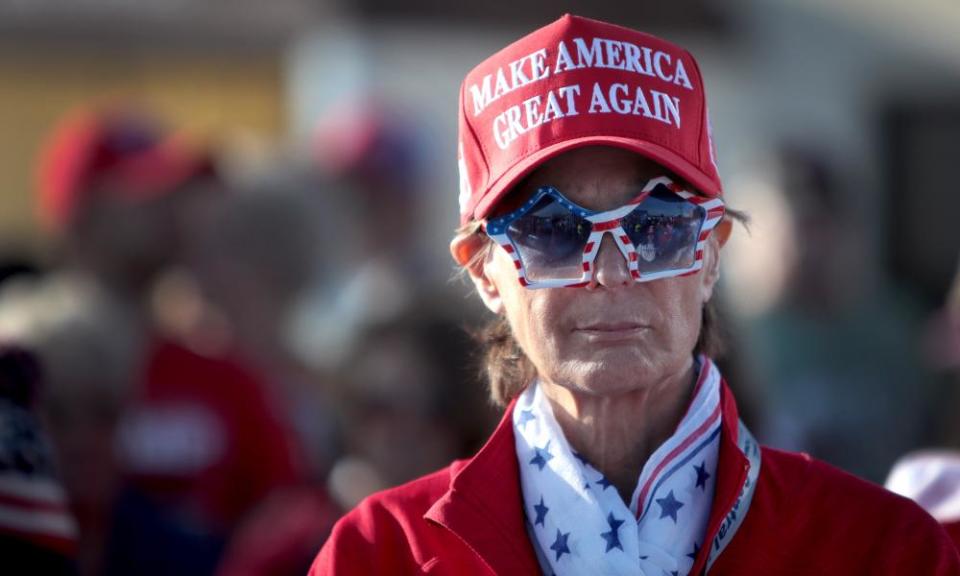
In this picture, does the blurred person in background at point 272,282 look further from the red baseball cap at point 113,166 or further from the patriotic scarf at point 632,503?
the patriotic scarf at point 632,503

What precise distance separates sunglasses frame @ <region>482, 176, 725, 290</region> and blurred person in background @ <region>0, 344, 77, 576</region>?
1102mm

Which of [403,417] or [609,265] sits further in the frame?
[403,417]

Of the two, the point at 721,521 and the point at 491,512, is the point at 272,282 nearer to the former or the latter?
the point at 491,512

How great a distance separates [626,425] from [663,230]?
13.8 inches

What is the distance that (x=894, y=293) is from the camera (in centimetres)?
689

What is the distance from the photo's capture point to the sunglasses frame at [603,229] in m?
2.54

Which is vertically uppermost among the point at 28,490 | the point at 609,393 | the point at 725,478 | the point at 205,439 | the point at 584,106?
the point at 584,106

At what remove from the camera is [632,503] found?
2578mm

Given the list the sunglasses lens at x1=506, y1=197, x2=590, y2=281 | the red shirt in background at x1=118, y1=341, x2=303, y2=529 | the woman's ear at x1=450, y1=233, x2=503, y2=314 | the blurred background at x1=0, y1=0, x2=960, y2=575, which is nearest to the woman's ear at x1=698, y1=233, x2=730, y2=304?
the sunglasses lens at x1=506, y1=197, x2=590, y2=281

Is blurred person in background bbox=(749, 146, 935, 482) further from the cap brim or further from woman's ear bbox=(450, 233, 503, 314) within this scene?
the cap brim

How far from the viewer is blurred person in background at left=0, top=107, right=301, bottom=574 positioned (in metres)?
4.53

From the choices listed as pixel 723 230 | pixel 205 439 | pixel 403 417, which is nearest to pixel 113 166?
pixel 205 439

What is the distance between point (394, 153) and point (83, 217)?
4.83 feet

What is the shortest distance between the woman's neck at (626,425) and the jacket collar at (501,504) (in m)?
0.09
